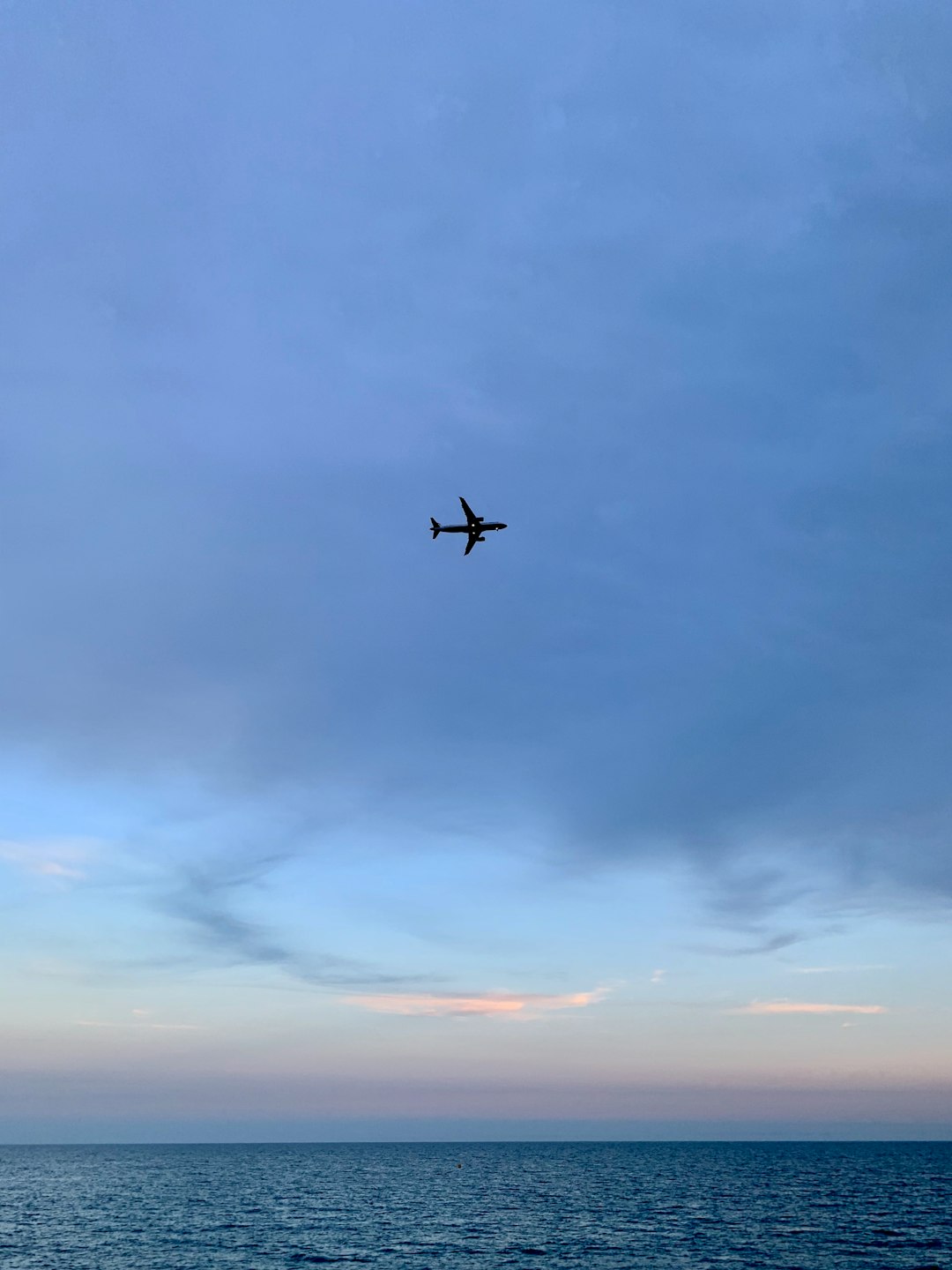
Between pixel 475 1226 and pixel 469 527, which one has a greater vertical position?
pixel 469 527

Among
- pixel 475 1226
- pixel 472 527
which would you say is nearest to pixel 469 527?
pixel 472 527

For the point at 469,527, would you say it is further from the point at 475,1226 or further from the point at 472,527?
the point at 475,1226

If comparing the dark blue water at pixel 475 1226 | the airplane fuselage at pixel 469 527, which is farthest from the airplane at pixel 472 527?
the dark blue water at pixel 475 1226

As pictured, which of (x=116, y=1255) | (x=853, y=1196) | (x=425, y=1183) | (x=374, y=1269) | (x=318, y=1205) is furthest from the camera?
(x=425, y=1183)

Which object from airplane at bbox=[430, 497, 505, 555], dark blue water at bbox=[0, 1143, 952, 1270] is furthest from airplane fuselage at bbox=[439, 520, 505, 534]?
dark blue water at bbox=[0, 1143, 952, 1270]

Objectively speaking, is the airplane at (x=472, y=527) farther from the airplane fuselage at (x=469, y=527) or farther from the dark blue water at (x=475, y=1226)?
the dark blue water at (x=475, y=1226)

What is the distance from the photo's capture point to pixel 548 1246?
96.2 m

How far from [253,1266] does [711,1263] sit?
4095 cm

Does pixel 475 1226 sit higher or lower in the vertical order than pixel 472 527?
lower

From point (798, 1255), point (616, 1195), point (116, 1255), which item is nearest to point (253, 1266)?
point (116, 1255)

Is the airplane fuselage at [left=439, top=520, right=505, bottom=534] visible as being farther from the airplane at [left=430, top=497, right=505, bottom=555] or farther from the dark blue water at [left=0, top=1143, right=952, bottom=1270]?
the dark blue water at [left=0, top=1143, right=952, bottom=1270]

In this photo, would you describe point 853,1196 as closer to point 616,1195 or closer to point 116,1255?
point 616,1195

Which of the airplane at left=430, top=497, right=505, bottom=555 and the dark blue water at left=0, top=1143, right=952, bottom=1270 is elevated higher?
the airplane at left=430, top=497, right=505, bottom=555

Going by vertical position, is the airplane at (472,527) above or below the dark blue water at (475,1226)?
above
